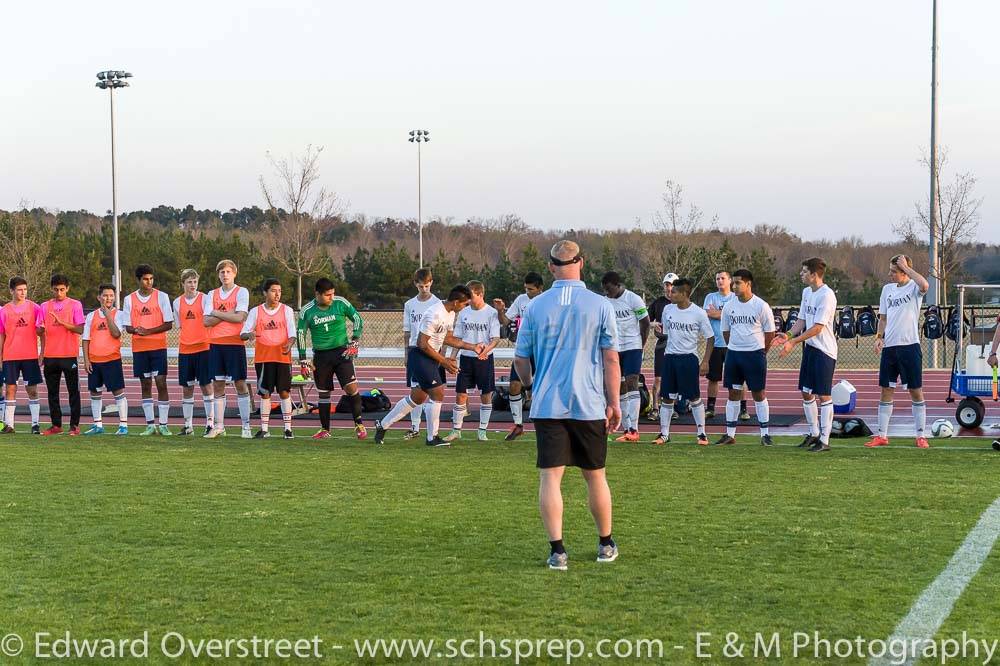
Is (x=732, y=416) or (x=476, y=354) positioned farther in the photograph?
(x=476, y=354)

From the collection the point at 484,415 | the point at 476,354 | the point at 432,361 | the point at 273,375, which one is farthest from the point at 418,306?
the point at 273,375

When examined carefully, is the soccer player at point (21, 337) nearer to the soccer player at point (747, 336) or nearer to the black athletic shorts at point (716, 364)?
the soccer player at point (747, 336)

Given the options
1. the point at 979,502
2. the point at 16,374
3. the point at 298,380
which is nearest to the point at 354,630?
the point at 979,502

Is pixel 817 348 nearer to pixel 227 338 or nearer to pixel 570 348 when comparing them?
pixel 570 348

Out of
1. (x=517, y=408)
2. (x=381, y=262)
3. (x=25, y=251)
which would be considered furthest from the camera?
(x=381, y=262)

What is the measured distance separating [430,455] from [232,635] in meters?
6.80

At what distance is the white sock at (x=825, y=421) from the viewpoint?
12.0 m

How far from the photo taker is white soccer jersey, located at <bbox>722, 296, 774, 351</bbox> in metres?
12.4

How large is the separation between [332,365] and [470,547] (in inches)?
270

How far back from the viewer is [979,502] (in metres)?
8.65

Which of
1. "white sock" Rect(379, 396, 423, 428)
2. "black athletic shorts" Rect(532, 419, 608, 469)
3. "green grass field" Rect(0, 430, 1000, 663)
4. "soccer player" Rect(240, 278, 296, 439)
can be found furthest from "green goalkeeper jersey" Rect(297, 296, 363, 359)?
"black athletic shorts" Rect(532, 419, 608, 469)

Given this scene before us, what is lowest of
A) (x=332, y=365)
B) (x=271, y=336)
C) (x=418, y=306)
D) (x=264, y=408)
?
(x=264, y=408)

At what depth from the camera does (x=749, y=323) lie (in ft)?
40.9

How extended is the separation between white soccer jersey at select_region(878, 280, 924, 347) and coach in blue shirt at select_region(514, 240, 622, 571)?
649 cm
